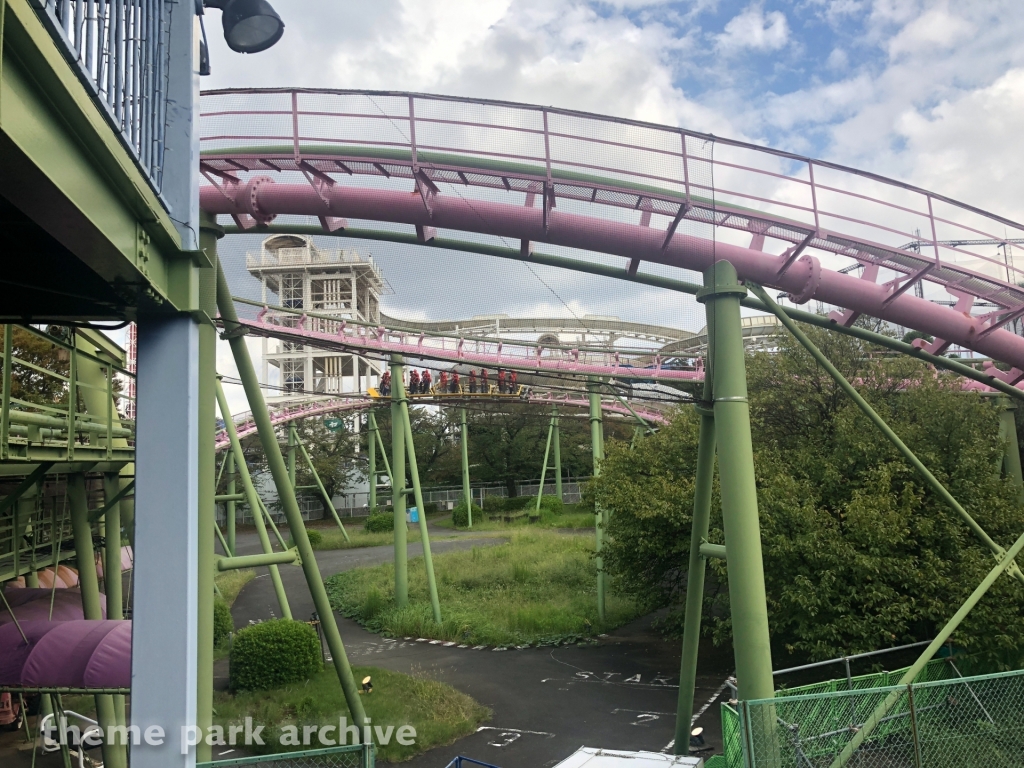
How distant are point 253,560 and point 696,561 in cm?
382

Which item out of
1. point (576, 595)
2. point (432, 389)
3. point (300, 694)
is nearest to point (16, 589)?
point (300, 694)

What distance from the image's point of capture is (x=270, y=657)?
11727 mm

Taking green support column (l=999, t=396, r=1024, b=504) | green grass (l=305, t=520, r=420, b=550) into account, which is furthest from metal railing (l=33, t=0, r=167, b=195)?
green grass (l=305, t=520, r=420, b=550)

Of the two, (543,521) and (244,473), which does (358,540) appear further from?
(244,473)

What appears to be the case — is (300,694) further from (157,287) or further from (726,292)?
(157,287)

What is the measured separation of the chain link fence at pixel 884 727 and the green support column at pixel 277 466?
3380 mm

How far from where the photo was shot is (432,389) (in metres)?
25.6

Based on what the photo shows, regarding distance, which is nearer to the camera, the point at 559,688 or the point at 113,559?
the point at 113,559

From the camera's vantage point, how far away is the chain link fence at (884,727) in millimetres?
5500

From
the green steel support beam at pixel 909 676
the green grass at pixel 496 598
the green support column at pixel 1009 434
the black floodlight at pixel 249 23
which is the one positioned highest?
the black floodlight at pixel 249 23

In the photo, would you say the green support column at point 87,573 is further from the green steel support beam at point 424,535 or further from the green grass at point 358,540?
the green grass at point 358,540

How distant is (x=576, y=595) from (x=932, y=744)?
10.9 m

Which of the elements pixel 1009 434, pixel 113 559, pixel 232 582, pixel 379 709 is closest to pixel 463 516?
pixel 232 582

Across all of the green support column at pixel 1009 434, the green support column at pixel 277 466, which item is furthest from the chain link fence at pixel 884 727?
the green support column at pixel 1009 434
